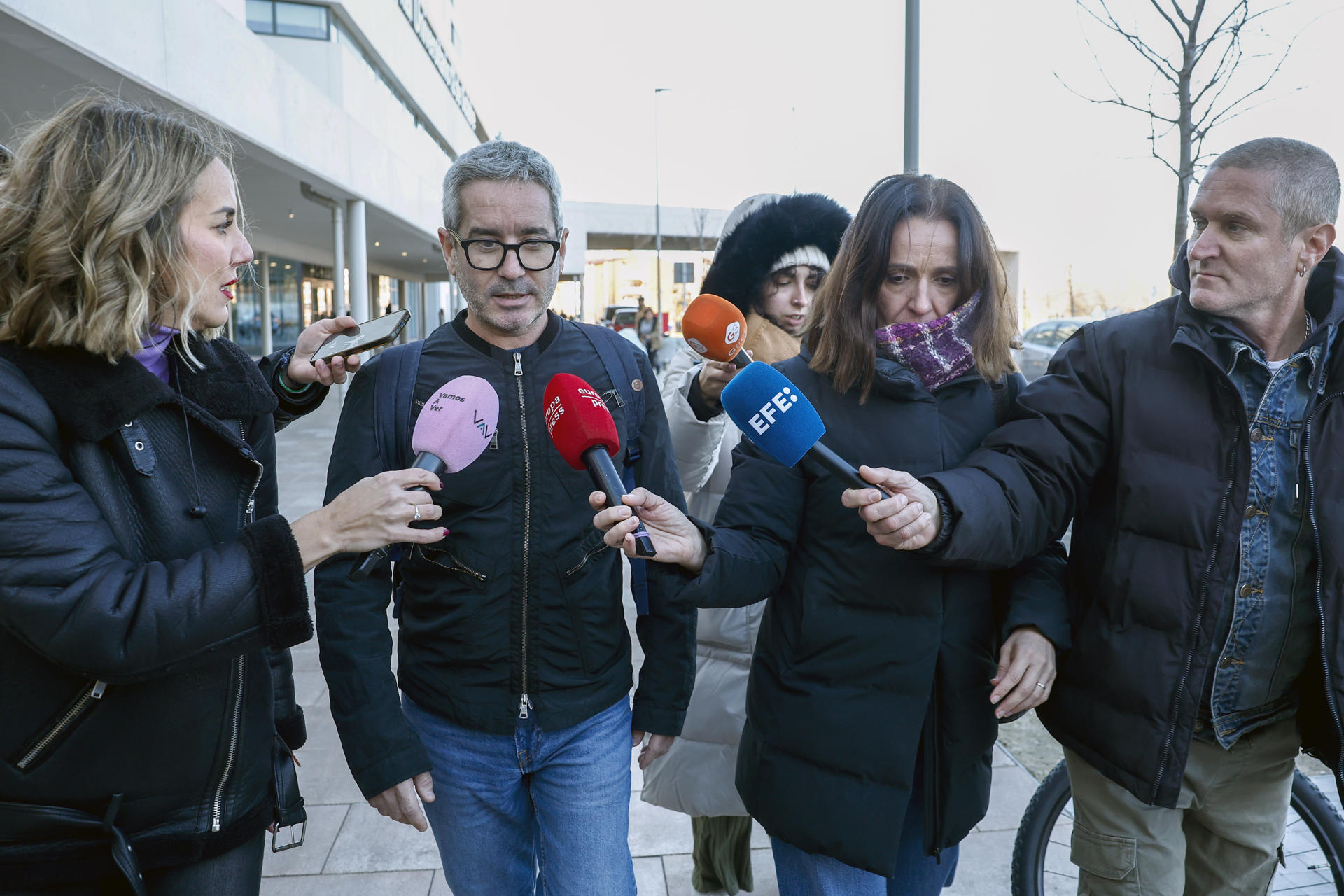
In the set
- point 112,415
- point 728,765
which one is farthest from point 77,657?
point 728,765

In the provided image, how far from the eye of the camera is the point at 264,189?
49.1ft

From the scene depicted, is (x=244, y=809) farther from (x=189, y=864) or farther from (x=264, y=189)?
(x=264, y=189)

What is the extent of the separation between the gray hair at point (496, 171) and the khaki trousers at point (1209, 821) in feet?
6.14

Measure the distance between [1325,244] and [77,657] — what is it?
2547mm

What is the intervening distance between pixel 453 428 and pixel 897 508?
840 mm

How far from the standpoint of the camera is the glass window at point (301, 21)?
18656 millimetres

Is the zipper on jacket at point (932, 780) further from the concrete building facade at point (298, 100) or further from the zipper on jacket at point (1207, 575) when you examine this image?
the concrete building facade at point (298, 100)

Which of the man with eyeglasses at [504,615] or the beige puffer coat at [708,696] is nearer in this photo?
the man with eyeglasses at [504,615]

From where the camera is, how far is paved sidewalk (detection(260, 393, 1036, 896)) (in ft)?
9.81

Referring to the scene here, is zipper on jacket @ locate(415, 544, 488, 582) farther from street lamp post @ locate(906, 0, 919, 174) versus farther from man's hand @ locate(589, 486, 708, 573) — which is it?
street lamp post @ locate(906, 0, 919, 174)

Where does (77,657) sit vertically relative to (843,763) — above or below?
above

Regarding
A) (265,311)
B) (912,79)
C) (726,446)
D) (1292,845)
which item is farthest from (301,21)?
(1292,845)

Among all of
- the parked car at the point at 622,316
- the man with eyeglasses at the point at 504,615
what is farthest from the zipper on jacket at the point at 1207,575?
the parked car at the point at 622,316

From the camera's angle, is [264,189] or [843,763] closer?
[843,763]
